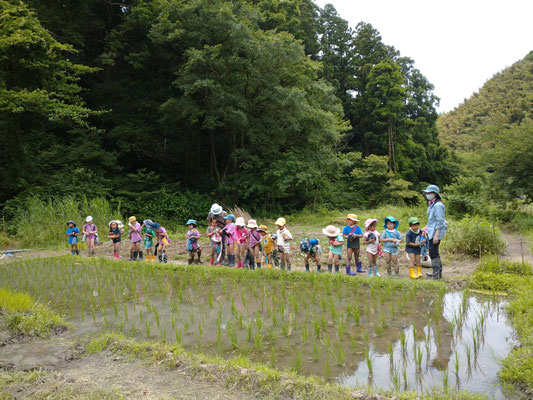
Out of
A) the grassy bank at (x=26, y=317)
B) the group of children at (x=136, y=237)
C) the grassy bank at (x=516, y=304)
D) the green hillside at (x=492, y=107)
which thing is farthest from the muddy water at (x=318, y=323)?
the green hillside at (x=492, y=107)

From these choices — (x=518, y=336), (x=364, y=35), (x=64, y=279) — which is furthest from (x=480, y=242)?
(x=364, y=35)

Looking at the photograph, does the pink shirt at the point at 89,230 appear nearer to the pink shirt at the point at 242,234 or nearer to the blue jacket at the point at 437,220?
the pink shirt at the point at 242,234

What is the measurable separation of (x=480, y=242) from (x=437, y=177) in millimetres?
26308

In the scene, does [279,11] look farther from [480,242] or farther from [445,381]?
[445,381]

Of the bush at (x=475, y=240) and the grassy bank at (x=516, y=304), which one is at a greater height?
the bush at (x=475, y=240)

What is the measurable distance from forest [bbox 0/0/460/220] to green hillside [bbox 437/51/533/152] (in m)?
25.8

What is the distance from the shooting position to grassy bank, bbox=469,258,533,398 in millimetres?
3168

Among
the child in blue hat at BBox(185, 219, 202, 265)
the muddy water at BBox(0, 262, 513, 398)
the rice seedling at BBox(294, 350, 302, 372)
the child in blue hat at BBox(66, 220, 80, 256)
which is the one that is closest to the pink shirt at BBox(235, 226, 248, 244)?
the child in blue hat at BBox(185, 219, 202, 265)

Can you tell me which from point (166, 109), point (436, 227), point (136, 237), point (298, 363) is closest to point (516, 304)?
point (436, 227)

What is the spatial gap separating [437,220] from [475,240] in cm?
248

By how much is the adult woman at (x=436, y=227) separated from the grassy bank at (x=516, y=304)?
0.65m

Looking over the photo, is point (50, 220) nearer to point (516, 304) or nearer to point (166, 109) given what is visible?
point (166, 109)

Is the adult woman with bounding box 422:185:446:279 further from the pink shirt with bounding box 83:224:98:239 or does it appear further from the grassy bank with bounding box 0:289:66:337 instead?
the pink shirt with bounding box 83:224:98:239

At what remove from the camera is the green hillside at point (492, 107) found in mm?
40878
